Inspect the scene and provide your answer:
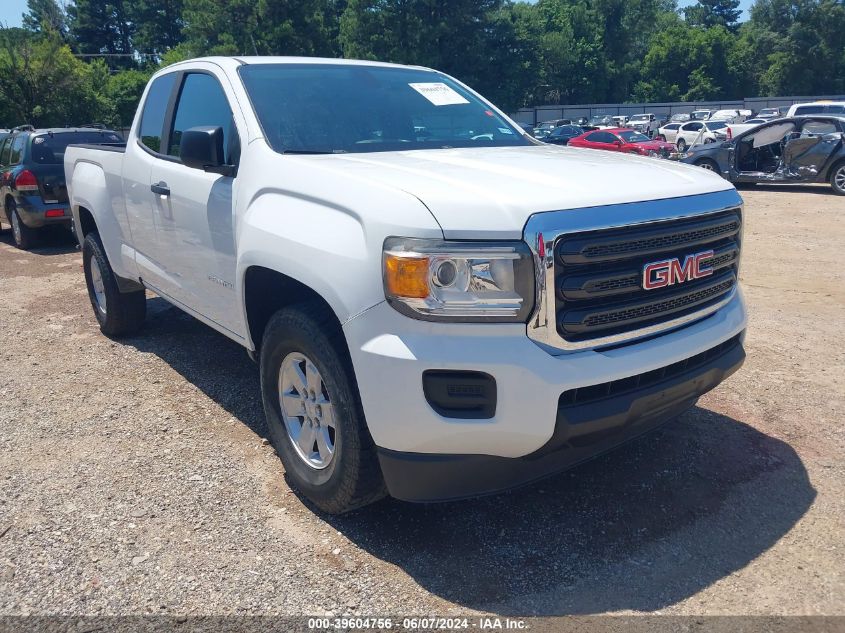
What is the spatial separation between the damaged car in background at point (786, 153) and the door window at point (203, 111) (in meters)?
14.2

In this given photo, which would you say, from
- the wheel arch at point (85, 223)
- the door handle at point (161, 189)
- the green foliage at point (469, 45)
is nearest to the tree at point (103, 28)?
the green foliage at point (469, 45)

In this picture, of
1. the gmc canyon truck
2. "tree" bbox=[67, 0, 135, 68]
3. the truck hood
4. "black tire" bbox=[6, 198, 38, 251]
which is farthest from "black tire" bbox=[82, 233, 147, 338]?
"tree" bbox=[67, 0, 135, 68]

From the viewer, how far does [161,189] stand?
14.0 ft

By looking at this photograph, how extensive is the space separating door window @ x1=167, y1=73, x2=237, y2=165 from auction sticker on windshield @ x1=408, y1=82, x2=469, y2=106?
114 cm

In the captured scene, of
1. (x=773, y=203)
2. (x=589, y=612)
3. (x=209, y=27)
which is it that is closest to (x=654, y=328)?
(x=589, y=612)

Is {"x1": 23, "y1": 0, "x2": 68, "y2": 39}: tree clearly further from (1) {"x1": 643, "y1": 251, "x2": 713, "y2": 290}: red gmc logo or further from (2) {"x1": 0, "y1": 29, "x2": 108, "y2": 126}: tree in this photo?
(1) {"x1": 643, "y1": 251, "x2": 713, "y2": 290}: red gmc logo

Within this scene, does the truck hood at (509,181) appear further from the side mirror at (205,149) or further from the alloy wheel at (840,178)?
the alloy wheel at (840,178)

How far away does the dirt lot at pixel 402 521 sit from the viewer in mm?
2730

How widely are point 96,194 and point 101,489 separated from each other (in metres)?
2.67

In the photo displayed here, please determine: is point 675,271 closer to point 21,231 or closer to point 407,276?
point 407,276

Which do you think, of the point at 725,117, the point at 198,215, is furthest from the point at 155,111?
the point at 725,117

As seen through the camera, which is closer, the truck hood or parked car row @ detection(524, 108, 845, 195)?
the truck hood

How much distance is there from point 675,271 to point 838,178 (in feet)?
46.4

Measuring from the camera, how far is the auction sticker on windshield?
14.2ft
